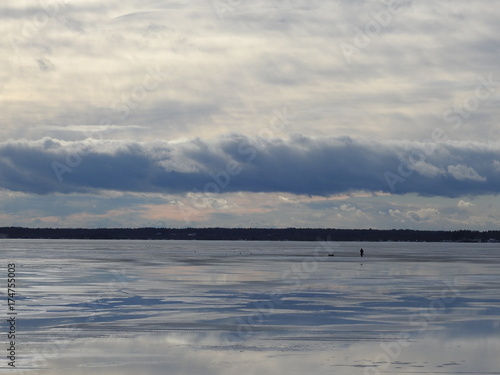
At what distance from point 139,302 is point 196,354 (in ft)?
48.0

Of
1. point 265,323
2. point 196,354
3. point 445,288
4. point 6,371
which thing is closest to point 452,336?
point 265,323

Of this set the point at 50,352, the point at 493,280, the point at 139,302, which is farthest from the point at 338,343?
the point at 493,280

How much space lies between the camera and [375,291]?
4353cm

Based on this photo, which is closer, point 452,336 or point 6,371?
point 6,371

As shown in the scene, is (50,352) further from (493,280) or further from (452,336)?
(493,280)

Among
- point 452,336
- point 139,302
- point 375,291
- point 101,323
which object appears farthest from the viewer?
point 375,291

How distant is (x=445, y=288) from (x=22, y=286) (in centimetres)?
2397

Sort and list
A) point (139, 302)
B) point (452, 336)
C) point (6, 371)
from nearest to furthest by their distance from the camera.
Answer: point (6, 371) → point (452, 336) → point (139, 302)

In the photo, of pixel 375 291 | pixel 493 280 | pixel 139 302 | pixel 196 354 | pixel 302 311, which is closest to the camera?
pixel 196 354

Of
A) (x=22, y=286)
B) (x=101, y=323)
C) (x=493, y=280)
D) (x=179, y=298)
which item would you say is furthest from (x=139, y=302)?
(x=493, y=280)

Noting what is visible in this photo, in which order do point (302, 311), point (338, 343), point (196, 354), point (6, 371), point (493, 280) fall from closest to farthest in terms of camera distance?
1. point (6, 371)
2. point (196, 354)
3. point (338, 343)
4. point (302, 311)
5. point (493, 280)

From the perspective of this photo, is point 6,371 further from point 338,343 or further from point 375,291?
point 375,291

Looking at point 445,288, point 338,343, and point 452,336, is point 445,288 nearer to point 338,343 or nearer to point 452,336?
point 452,336

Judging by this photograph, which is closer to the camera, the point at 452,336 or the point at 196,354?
the point at 196,354
